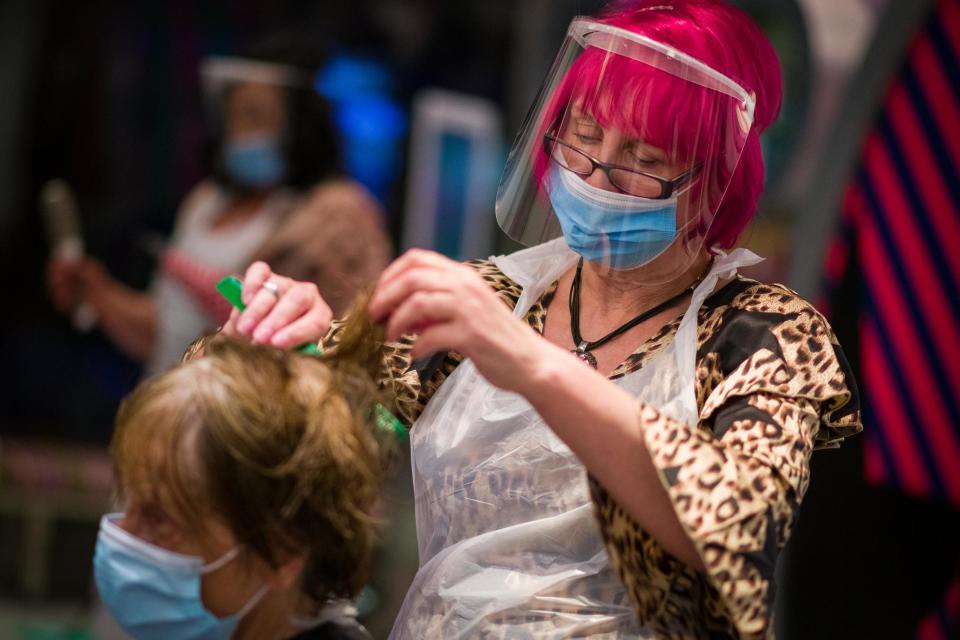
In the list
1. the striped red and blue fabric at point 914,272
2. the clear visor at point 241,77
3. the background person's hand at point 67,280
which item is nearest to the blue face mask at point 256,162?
the clear visor at point 241,77

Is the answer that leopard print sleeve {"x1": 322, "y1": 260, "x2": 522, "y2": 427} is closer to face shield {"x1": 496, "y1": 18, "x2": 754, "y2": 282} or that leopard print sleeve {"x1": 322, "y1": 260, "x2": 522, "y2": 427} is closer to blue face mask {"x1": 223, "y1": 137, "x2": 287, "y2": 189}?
face shield {"x1": 496, "y1": 18, "x2": 754, "y2": 282}

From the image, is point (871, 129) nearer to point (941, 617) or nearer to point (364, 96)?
point (941, 617)

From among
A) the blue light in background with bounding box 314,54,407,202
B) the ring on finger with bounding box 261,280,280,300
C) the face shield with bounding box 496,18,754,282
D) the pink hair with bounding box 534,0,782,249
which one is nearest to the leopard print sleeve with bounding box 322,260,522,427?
the ring on finger with bounding box 261,280,280,300

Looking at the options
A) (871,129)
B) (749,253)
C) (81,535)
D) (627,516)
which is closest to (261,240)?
(871,129)

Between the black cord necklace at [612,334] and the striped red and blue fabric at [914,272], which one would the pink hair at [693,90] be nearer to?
the black cord necklace at [612,334]

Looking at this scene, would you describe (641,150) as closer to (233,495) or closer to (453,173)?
(233,495)

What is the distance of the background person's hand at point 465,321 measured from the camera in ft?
4.66

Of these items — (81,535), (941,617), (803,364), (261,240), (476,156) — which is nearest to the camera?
(803,364)

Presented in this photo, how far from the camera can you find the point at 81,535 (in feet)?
19.3

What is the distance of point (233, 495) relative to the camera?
151cm

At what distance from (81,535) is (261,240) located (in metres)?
3.02

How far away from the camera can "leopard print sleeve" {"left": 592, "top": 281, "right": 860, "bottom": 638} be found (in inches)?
56.0

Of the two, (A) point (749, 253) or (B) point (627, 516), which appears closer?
(B) point (627, 516)

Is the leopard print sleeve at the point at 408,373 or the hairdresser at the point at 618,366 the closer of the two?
the hairdresser at the point at 618,366
